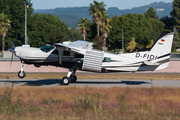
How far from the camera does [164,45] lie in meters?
17.4

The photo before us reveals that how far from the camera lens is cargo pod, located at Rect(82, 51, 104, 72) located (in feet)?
55.8

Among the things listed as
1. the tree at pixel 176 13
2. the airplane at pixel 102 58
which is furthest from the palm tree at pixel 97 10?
the tree at pixel 176 13

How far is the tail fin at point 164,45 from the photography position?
17266 millimetres

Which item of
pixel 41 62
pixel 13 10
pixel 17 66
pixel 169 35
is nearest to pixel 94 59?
pixel 41 62

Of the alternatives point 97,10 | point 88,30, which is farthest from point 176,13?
point 97,10

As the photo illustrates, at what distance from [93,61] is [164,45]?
4981 millimetres

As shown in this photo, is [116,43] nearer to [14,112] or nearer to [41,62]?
[41,62]

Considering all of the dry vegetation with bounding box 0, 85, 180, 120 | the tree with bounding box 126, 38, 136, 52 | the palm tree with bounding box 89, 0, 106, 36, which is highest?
the palm tree with bounding box 89, 0, 106, 36

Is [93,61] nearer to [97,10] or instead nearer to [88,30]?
[97,10]

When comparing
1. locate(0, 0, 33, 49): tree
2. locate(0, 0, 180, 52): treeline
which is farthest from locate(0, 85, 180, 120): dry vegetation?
locate(0, 0, 33, 49): tree

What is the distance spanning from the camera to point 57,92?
14.1m

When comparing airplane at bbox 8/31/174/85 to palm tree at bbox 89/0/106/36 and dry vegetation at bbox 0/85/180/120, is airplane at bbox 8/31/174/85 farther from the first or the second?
palm tree at bbox 89/0/106/36

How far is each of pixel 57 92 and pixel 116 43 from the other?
261 ft

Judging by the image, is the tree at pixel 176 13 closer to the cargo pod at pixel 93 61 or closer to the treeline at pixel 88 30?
the treeline at pixel 88 30
